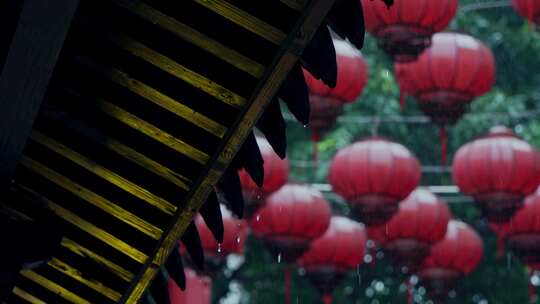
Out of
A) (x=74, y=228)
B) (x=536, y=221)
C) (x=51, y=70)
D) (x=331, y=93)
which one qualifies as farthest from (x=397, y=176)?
(x=51, y=70)

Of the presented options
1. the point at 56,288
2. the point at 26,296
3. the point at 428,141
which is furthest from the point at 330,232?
the point at 56,288

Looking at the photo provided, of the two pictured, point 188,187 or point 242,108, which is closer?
point 242,108

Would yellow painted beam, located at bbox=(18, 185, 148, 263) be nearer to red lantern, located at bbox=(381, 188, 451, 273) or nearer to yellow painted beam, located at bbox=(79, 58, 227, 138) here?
yellow painted beam, located at bbox=(79, 58, 227, 138)

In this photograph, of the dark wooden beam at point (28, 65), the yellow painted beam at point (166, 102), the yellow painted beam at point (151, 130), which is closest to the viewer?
the dark wooden beam at point (28, 65)

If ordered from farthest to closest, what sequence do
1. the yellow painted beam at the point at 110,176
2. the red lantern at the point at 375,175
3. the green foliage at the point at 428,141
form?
the green foliage at the point at 428,141
the red lantern at the point at 375,175
the yellow painted beam at the point at 110,176

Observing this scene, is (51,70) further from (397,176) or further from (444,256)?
(444,256)

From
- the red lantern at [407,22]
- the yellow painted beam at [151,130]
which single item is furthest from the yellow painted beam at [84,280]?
the red lantern at [407,22]

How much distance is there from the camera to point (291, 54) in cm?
343

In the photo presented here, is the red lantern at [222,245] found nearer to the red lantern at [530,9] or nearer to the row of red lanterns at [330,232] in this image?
the row of red lanterns at [330,232]

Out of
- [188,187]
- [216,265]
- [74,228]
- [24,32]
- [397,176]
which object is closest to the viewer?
[24,32]

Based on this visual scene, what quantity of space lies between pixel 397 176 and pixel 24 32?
944cm

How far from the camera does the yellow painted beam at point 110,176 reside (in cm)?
402

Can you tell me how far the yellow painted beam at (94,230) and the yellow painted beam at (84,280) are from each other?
7.1 inches

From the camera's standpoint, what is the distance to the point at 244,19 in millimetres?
3482
